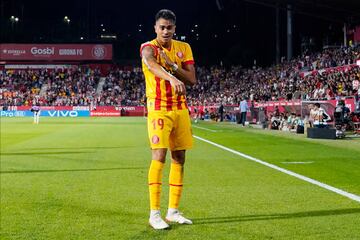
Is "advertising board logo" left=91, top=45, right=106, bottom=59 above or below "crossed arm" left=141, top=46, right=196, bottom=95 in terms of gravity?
above

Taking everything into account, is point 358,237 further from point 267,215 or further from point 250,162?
point 250,162

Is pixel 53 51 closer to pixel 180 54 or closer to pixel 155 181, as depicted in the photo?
pixel 180 54

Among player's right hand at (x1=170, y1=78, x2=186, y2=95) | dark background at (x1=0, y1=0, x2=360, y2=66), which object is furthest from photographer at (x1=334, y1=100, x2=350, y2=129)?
dark background at (x1=0, y1=0, x2=360, y2=66)

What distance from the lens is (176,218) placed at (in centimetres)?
599

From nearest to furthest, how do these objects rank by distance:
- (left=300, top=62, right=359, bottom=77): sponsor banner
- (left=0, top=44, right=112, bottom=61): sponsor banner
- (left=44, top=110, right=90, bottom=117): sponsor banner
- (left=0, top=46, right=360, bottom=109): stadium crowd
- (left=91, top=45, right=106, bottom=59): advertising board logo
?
(left=300, top=62, right=359, bottom=77): sponsor banner, (left=0, top=46, right=360, bottom=109): stadium crowd, (left=44, top=110, right=90, bottom=117): sponsor banner, (left=0, top=44, right=112, bottom=61): sponsor banner, (left=91, top=45, right=106, bottom=59): advertising board logo

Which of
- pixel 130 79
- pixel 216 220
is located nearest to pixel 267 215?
pixel 216 220

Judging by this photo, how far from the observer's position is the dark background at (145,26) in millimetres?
76312

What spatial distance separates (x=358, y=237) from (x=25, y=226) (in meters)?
3.49

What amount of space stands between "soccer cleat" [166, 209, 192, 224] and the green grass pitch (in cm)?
14

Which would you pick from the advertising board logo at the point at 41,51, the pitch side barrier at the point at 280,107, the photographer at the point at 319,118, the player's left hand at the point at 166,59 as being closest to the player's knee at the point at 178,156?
the player's left hand at the point at 166,59

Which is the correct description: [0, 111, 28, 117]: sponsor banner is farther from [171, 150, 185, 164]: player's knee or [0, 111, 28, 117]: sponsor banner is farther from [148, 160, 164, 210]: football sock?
[148, 160, 164, 210]: football sock

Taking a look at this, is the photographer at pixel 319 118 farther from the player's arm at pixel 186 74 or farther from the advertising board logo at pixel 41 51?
the advertising board logo at pixel 41 51

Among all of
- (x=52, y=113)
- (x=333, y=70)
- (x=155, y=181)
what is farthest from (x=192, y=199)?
(x=52, y=113)

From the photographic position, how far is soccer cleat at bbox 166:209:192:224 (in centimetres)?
593
